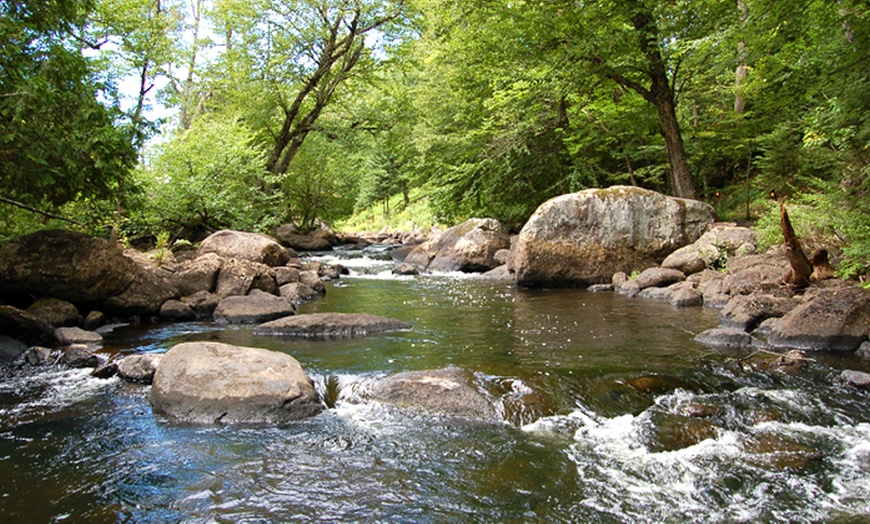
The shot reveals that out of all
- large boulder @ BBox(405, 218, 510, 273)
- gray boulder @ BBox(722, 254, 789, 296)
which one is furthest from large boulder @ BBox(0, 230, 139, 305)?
gray boulder @ BBox(722, 254, 789, 296)

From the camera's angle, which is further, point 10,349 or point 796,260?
point 796,260

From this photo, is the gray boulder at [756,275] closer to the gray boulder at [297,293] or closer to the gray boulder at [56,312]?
the gray boulder at [297,293]

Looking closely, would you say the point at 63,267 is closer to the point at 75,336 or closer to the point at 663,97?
the point at 75,336

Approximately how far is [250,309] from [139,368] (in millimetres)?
3420

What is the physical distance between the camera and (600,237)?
1239 centimetres

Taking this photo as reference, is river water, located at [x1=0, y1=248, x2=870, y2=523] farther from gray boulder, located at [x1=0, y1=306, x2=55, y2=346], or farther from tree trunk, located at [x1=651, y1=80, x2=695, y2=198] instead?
tree trunk, located at [x1=651, y1=80, x2=695, y2=198]

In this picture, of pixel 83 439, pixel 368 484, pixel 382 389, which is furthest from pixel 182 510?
pixel 382 389

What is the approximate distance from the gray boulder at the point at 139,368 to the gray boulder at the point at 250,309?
3047 mm

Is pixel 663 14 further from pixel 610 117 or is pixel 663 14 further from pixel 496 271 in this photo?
pixel 496 271

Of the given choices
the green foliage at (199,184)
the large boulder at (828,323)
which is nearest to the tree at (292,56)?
the green foliage at (199,184)

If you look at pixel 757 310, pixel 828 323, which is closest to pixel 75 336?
pixel 757 310

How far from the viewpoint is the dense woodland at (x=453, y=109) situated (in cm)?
677

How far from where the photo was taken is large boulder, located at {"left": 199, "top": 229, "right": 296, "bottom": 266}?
12664 mm

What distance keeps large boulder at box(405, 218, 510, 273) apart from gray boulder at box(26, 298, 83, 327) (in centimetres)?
1072
